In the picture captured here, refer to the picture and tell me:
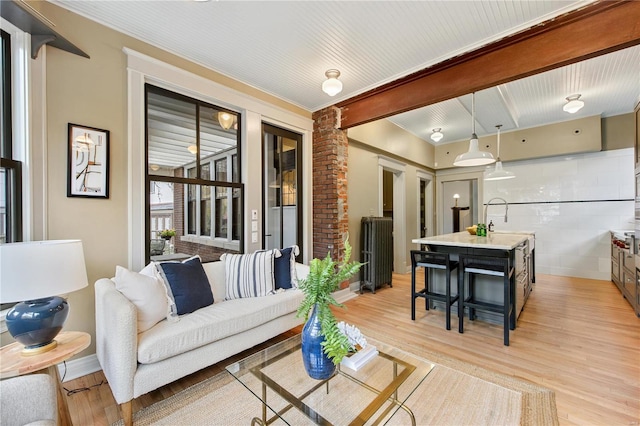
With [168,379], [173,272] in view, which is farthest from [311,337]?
[173,272]

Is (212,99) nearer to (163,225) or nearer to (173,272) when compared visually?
(163,225)

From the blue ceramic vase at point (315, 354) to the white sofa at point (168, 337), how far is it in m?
0.92

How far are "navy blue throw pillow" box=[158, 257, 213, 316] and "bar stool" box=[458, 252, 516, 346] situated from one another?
2.64m

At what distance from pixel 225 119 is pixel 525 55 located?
3122 mm

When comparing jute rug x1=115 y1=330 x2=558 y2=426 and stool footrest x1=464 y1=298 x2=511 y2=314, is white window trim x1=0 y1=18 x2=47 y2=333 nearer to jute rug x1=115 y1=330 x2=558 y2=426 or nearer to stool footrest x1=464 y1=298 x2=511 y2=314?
jute rug x1=115 y1=330 x2=558 y2=426

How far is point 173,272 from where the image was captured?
7.27 ft

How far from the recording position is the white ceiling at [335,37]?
82.8 inches

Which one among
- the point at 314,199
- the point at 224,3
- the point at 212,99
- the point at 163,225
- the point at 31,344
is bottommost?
the point at 31,344

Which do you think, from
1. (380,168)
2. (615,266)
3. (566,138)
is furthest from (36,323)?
(566,138)

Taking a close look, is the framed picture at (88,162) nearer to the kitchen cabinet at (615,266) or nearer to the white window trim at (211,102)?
the white window trim at (211,102)

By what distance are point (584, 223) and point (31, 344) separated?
7419mm

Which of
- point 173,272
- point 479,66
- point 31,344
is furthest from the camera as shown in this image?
point 479,66

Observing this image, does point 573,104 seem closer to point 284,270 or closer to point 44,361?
point 284,270

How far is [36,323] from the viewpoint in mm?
1390
